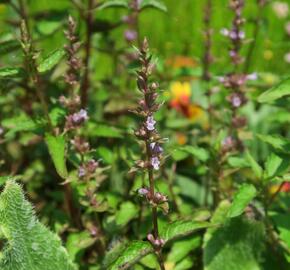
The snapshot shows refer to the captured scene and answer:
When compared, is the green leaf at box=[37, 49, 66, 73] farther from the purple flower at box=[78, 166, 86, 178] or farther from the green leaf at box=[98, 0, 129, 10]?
the green leaf at box=[98, 0, 129, 10]

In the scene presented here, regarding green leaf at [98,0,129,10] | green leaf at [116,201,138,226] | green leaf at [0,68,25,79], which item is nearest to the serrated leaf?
green leaf at [0,68,25,79]

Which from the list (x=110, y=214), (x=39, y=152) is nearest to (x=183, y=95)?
(x=39, y=152)

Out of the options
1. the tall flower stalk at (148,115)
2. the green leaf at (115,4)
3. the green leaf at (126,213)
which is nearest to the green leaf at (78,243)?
the green leaf at (126,213)

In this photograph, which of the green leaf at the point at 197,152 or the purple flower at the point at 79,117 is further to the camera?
the green leaf at the point at 197,152

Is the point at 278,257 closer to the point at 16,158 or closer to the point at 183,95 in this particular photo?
the point at 16,158

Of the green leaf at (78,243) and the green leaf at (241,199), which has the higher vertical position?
the green leaf at (241,199)

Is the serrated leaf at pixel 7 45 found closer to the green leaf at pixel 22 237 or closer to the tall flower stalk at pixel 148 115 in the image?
the green leaf at pixel 22 237
